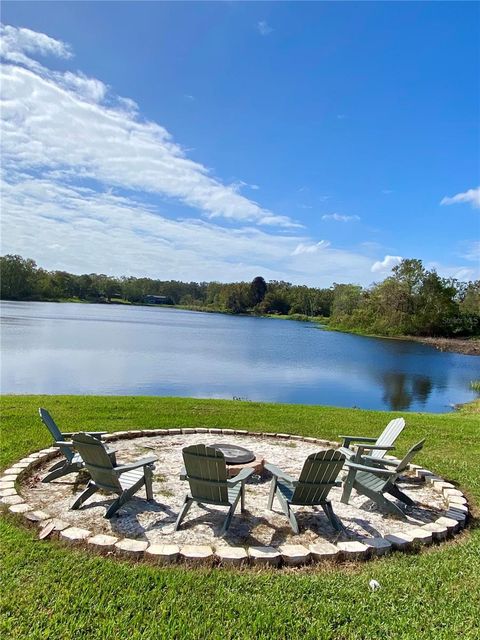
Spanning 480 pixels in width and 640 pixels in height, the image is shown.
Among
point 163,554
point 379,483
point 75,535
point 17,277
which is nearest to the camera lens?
point 163,554

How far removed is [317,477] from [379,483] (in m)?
1.05

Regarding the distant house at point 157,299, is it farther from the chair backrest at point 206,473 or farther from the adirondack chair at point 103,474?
the chair backrest at point 206,473

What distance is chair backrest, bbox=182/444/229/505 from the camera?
3.68 metres

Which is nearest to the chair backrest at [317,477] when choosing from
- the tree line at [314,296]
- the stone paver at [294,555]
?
the stone paver at [294,555]

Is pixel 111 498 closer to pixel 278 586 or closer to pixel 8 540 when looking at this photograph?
pixel 8 540

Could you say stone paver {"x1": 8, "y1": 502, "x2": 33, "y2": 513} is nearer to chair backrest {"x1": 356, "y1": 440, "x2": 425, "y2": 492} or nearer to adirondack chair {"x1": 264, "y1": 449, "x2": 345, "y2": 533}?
adirondack chair {"x1": 264, "y1": 449, "x2": 345, "y2": 533}

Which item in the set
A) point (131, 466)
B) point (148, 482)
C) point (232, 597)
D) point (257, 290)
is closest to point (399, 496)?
point (232, 597)

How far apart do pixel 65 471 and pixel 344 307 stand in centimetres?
6247

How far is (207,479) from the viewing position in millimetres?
3775

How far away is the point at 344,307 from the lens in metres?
64.7

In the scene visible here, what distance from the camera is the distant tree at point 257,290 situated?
9738cm

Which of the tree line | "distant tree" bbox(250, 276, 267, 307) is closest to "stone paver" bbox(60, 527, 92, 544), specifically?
the tree line

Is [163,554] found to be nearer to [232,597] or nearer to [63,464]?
[232,597]

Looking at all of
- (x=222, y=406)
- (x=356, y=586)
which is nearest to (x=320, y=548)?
(x=356, y=586)
